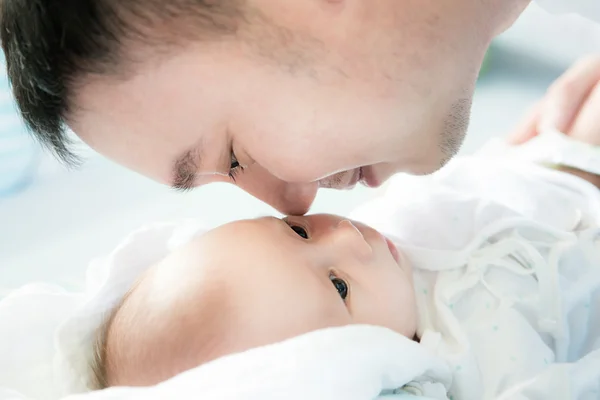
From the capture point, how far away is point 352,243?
2.74ft

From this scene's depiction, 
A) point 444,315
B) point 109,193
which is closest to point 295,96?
point 444,315

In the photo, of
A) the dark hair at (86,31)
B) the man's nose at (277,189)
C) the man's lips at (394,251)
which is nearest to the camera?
the dark hair at (86,31)

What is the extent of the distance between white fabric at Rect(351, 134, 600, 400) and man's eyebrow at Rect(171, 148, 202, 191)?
38 centimetres

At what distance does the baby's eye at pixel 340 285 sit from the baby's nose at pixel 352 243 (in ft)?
0.12

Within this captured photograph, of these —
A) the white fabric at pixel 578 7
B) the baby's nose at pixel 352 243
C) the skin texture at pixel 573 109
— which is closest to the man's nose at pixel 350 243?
the baby's nose at pixel 352 243

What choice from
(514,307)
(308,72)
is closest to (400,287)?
(514,307)

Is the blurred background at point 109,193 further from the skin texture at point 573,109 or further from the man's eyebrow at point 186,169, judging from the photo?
the man's eyebrow at point 186,169

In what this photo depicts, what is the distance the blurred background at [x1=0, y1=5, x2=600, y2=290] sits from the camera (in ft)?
4.25

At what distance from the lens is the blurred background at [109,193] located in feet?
4.25

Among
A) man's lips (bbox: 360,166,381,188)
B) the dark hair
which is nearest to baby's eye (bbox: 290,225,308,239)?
man's lips (bbox: 360,166,381,188)

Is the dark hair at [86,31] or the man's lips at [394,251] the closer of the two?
the dark hair at [86,31]

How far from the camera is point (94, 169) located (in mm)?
1483

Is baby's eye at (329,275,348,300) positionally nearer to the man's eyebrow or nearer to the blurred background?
the man's eyebrow

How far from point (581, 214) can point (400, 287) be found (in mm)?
370
